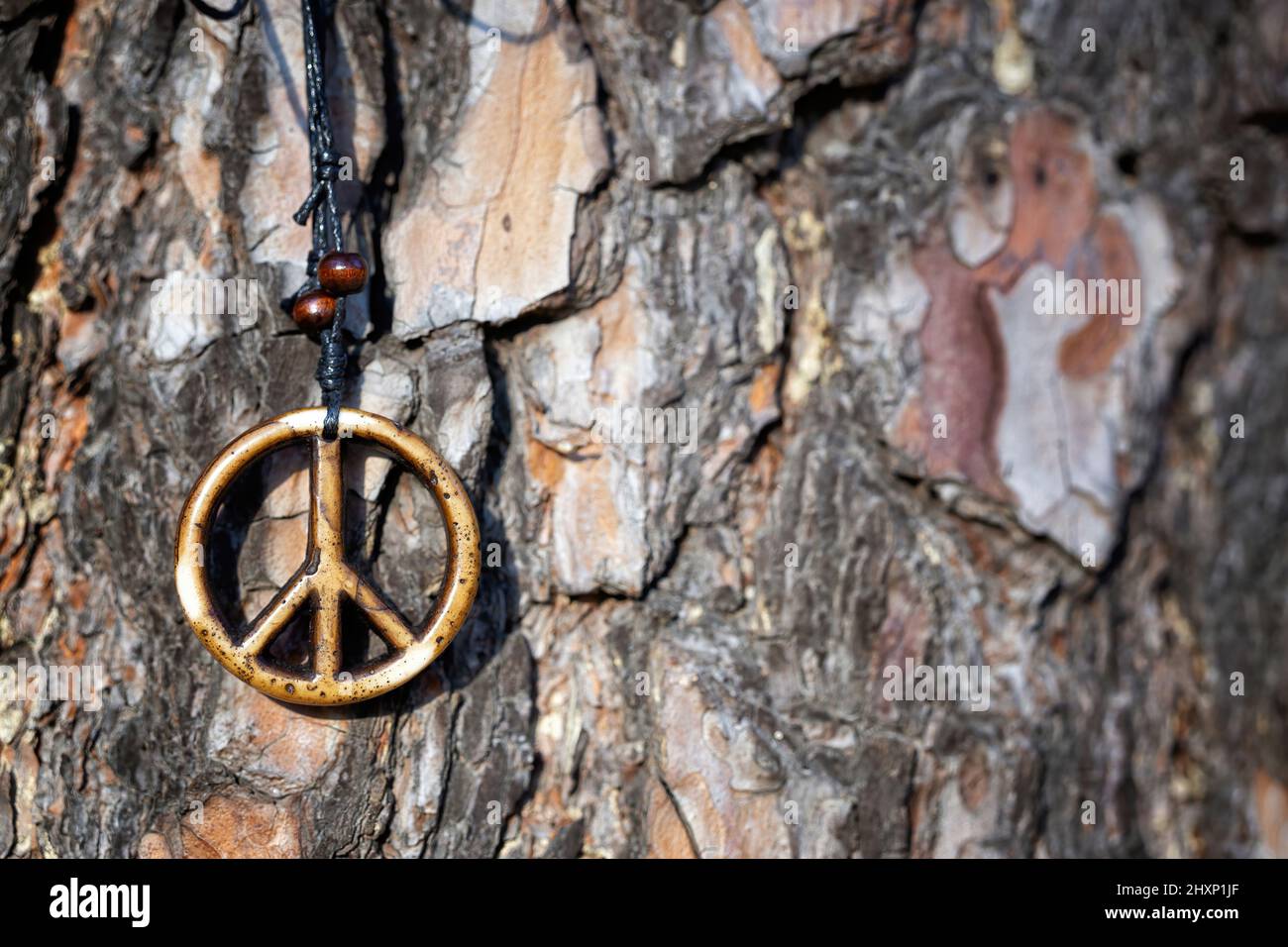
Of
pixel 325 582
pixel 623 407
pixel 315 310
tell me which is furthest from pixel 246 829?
pixel 623 407

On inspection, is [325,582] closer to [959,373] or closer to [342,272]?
[342,272]

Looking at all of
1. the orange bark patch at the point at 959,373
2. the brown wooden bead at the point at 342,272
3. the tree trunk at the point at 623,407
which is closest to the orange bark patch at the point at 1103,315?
the tree trunk at the point at 623,407

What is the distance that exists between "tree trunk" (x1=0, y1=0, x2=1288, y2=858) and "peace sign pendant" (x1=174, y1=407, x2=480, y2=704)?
0.11 meters

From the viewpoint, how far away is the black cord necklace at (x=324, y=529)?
5.48 feet

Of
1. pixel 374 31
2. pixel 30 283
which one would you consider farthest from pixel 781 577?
pixel 30 283

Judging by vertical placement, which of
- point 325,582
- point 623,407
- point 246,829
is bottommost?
point 246,829

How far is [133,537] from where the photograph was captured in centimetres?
182

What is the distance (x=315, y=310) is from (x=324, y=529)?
36 cm

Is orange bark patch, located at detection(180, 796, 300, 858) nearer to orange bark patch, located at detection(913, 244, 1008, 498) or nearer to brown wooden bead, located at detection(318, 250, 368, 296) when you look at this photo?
brown wooden bead, located at detection(318, 250, 368, 296)

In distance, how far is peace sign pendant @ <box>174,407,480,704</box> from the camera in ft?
5.49

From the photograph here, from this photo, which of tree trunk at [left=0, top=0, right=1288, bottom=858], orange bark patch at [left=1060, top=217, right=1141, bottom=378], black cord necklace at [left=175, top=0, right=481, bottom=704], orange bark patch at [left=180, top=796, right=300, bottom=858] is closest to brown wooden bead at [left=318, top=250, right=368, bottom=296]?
black cord necklace at [left=175, top=0, right=481, bottom=704]

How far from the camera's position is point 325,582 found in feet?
5.62

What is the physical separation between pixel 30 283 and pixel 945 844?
6.74 feet

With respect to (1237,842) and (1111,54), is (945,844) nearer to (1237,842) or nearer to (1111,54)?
(1237,842)
